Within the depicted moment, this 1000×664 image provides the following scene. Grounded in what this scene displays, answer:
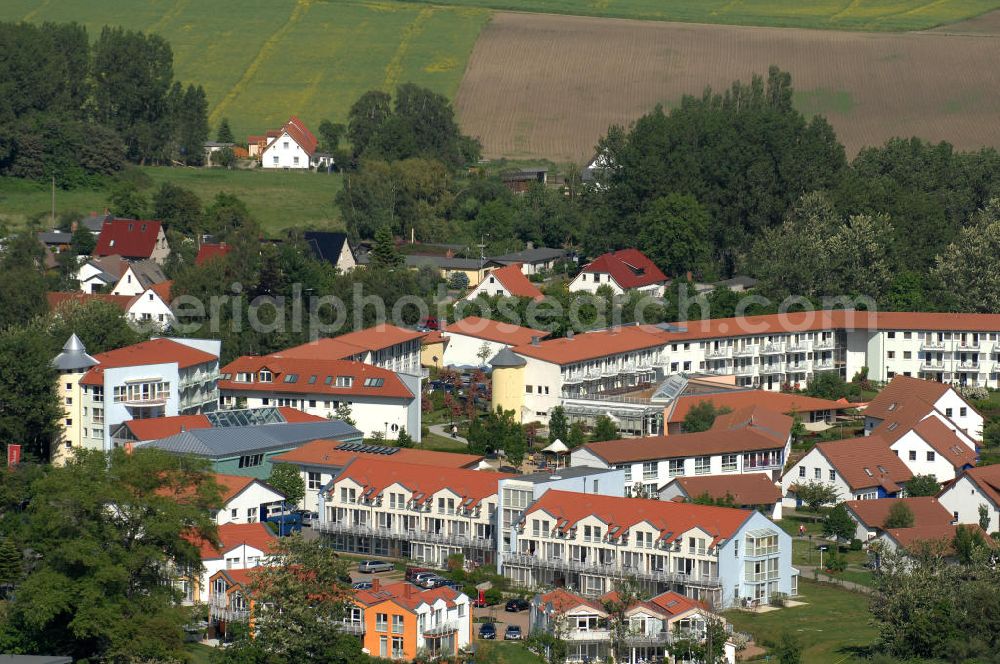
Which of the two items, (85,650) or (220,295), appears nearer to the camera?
(85,650)

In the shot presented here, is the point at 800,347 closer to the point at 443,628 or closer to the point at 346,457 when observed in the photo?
the point at 346,457

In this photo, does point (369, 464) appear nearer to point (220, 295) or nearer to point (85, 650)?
point (85, 650)

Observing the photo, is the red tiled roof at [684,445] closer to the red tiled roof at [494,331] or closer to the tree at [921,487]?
the tree at [921,487]

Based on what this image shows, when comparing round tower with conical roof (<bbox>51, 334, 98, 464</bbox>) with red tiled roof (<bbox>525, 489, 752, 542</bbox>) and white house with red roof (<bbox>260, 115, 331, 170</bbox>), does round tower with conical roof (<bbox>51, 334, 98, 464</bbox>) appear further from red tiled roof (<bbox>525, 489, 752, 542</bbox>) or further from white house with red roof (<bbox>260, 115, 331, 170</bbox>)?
white house with red roof (<bbox>260, 115, 331, 170</bbox>)

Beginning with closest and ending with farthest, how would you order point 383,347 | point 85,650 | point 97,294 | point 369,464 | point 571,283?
point 85,650 < point 369,464 < point 383,347 < point 97,294 < point 571,283

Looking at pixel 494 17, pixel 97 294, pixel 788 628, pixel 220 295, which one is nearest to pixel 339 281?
pixel 220 295

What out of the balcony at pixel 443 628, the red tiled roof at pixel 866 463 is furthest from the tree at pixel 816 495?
the balcony at pixel 443 628

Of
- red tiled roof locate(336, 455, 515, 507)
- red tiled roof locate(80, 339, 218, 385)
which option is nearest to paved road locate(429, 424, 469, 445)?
red tiled roof locate(80, 339, 218, 385)

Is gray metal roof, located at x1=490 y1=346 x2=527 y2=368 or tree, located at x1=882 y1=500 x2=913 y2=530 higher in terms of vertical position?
gray metal roof, located at x1=490 y1=346 x2=527 y2=368
